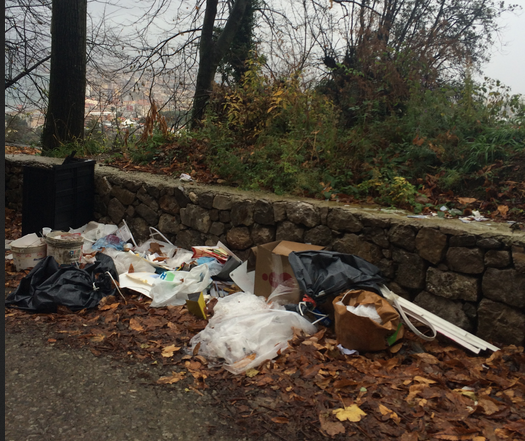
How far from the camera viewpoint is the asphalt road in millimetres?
2473

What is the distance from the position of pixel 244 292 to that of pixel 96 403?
1898 mm

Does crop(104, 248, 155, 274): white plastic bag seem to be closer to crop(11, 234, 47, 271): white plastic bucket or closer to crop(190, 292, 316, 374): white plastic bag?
crop(11, 234, 47, 271): white plastic bucket

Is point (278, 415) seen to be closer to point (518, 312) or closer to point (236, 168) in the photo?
point (518, 312)

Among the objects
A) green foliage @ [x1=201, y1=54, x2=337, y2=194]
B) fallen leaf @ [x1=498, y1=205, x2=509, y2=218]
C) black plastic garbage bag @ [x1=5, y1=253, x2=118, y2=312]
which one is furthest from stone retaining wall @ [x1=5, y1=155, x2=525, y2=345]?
black plastic garbage bag @ [x1=5, y1=253, x2=118, y2=312]

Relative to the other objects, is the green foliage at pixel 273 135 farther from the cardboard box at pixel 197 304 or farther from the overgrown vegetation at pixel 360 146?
the cardboard box at pixel 197 304

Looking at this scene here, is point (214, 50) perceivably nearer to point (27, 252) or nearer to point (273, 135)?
point (273, 135)

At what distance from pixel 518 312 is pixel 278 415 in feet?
6.96

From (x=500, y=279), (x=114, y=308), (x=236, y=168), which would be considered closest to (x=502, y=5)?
(x=236, y=168)

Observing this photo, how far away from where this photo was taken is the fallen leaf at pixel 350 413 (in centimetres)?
264

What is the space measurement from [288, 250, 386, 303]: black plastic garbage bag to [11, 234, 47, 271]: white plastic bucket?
326cm

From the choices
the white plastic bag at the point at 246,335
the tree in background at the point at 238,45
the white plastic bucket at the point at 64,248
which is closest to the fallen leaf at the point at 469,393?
the white plastic bag at the point at 246,335

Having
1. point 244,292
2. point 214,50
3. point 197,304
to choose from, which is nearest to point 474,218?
point 244,292

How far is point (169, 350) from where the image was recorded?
346cm

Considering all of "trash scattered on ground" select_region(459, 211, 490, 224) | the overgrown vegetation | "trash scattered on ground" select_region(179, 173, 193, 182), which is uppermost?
the overgrown vegetation
